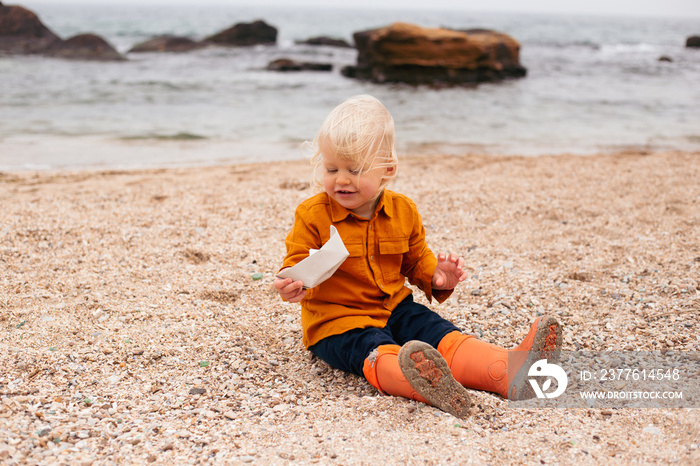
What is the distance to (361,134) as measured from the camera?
2.18 metres

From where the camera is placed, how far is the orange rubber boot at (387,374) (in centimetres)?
206

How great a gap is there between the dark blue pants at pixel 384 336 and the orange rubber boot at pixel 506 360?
16 centimetres

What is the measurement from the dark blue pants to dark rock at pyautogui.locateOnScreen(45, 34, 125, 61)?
68.8 ft

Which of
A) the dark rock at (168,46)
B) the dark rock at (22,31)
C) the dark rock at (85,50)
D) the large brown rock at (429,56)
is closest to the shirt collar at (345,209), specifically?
the large brown rock at (429,56)

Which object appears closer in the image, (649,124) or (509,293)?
(509,293)

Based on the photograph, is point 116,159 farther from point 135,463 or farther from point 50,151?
point 135,463

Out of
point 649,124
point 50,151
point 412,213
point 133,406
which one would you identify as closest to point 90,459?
point 133,406

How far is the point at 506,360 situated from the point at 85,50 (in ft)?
76.3

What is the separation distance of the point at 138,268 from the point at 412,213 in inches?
72.1

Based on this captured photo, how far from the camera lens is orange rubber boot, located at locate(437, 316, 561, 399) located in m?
2.13

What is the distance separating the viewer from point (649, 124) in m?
9.86

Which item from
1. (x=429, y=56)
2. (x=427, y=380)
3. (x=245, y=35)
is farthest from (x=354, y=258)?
(x=245, y=35)

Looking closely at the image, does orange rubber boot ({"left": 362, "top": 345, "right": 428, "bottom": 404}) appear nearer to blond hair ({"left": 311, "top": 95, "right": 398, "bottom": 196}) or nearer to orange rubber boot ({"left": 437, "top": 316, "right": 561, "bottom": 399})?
orange rubber boot ({"left": 437, "top": 316, "right": 561, "bottom": 399})

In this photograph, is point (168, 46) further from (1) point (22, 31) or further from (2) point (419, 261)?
(2) point (419, 261)
